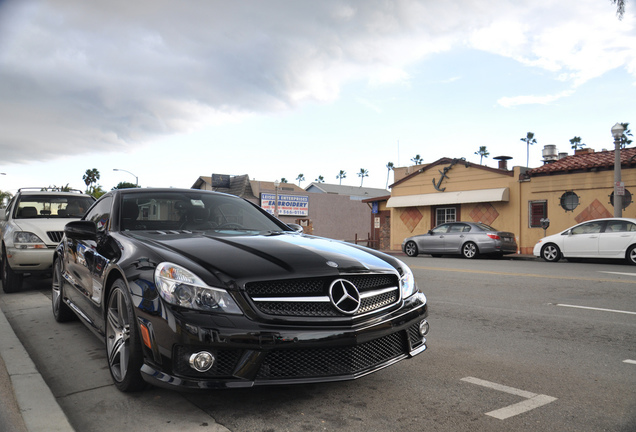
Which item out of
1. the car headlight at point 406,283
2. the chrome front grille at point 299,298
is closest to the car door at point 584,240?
the car headlight at point 406,283

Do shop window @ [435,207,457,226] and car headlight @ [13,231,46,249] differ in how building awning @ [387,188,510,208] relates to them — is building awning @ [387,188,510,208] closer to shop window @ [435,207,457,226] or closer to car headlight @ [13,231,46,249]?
shop window @ [435,207,457,226]

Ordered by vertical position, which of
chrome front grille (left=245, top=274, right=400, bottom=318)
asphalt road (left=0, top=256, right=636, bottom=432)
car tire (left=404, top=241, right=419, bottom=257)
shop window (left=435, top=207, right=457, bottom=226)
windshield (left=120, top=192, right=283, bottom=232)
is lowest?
asphalt road (left=0, top=256, right=636, bottom=432)

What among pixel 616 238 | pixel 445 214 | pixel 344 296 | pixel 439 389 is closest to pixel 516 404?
pixel 439 389

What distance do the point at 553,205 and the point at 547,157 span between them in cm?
281

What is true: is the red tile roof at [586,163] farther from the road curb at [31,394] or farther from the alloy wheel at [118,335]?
the road curb at [31,394]

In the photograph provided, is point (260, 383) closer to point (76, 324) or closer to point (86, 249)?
point (86, 249)

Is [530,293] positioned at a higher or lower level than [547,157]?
lower

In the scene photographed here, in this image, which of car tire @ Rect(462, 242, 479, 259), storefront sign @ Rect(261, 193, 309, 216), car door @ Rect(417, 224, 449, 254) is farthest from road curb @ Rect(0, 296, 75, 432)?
storefront sign @ Rect(261, 193, 309, 216)

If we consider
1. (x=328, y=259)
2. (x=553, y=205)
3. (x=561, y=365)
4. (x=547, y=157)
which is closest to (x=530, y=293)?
(x=561, y=365)

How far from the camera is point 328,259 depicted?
131 inches

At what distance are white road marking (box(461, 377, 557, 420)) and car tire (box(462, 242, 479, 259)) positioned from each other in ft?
51.2

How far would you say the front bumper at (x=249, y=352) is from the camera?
9.23ft

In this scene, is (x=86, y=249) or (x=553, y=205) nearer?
(x=86, y=249)

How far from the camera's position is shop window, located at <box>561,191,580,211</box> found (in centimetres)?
2148
